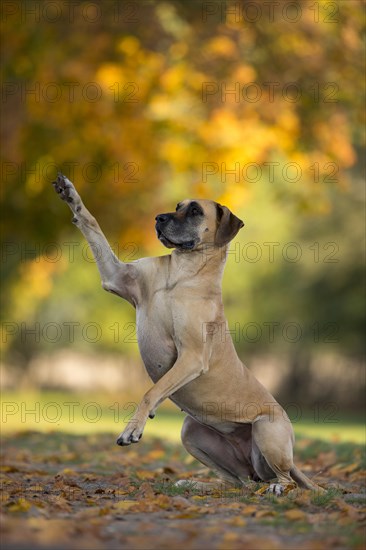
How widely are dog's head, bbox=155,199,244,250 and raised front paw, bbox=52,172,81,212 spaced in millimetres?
672

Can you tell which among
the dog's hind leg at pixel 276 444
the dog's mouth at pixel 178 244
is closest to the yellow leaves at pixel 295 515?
the dog's hind leg at pixel 276 444

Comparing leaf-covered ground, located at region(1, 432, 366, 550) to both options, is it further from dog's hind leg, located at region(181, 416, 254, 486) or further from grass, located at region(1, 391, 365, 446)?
grass, located at region(1, 391, 365, 446)

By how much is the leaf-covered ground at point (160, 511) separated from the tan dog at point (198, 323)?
444 mm

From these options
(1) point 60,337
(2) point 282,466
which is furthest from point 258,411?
(1) point 60,337

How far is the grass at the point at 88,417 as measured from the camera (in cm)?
2009

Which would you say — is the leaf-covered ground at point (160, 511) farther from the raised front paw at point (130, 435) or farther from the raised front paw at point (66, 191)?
the raised front paw at point (66, 191)

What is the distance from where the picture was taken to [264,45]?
48.2ft

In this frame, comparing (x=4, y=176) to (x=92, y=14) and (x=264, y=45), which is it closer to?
(x=92, y=14)

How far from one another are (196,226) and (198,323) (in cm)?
71

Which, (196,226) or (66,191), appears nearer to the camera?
(196,226)

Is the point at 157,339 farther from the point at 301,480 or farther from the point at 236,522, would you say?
the point at 236,522

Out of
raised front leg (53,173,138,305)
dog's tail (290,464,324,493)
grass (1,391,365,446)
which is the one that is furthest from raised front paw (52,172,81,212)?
grass (1,391,365,446)

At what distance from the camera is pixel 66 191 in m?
6.98

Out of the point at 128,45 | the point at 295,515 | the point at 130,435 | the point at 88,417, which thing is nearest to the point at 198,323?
the point at 130,435
